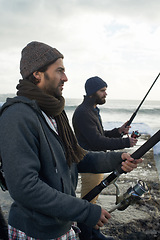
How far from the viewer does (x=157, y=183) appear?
4254 mm

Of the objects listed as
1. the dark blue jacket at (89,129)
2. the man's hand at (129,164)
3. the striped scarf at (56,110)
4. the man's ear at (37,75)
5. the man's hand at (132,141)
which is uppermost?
the man's ear at (37,75)

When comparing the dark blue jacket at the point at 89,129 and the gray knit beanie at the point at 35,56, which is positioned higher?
the gray knit beanie at the point at 35,56

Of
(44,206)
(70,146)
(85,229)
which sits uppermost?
(70,146)

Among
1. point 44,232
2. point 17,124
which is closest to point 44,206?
point 44,232

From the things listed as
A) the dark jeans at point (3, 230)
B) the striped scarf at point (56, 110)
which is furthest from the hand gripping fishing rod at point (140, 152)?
the dark jeans at point (3, 230)

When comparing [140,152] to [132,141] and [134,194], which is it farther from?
[132,141]

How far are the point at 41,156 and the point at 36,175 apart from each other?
139mm

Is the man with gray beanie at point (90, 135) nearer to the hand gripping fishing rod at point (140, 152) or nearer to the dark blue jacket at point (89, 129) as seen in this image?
the dark blue jacket at point (89, 129)

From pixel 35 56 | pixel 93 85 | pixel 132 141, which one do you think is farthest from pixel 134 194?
pixel 93 85

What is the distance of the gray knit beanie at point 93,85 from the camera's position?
401cm

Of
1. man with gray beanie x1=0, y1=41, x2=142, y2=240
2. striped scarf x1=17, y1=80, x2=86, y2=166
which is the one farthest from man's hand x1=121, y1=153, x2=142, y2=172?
striped scarf x1=17, y1=80, x2=86, y2=166

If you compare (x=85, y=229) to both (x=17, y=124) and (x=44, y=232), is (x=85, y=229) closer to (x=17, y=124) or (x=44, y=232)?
(x=44, y=232)

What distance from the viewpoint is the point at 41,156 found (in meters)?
1.47

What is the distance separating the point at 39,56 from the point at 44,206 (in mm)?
1007
